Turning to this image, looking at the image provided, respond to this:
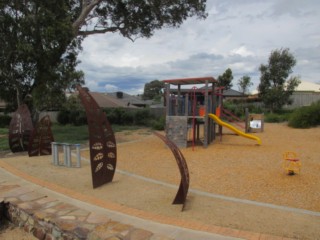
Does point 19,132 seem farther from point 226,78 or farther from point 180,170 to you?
point 226,78

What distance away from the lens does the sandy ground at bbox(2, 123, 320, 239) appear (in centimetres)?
454

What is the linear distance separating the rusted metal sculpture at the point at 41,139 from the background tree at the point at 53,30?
273 centimetres

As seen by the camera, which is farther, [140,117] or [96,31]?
[140,117]

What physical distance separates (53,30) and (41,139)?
152 inches

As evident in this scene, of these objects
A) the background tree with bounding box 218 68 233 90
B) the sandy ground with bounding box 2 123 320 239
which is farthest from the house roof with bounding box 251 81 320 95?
the sandy ground with bounding box 2 123 320 239

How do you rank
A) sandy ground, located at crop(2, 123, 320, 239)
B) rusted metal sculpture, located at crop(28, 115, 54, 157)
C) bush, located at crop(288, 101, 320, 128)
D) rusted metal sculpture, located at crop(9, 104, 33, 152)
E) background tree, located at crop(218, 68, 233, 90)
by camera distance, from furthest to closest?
1. background tree, located at crop(218, 68, 233, 90)
2. bush, located at crop(288, 101, 320, 128)
3. rusted metal sculpture, located at crop(9, 104, 33, 152)
4. rusted metal sculpture, located at crop(28, 115, 54, 157)
5. sandy ground, located at crop(2, 123, 320, 239)

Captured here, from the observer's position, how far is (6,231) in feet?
17.1

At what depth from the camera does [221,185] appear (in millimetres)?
6461

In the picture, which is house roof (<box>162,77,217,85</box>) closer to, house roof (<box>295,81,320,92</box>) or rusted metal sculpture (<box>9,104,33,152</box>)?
rusted metal sculpture (<box>9,104,33,152</box>)

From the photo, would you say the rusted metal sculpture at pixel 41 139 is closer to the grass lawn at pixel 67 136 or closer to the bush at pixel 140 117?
the grass lawn at pixel 67 136

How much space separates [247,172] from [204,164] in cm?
143

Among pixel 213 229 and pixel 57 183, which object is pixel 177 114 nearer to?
pixel 57 183

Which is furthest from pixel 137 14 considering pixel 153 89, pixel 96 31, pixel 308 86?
pixel 153 89

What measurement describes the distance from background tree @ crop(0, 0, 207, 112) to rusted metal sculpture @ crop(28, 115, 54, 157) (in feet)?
8.97
